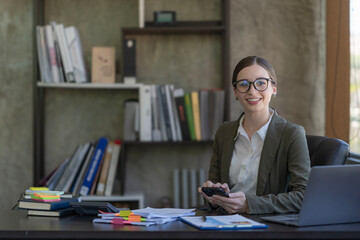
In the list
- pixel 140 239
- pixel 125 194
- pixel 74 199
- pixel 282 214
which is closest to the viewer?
pixel 140 239

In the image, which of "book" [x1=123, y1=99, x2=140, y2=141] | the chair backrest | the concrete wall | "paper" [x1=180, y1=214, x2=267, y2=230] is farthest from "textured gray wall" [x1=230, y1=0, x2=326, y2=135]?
"paper" [x1=180, y1=214, x2=267, y2=230]

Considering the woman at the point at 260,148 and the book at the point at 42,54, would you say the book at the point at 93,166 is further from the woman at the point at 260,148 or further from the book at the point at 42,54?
the woman at the point at 260,148

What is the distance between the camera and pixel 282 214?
6.28 feet

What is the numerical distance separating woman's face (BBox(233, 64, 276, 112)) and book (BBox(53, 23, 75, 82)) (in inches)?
62.0

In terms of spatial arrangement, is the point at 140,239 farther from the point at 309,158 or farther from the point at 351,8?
the point at 351,8

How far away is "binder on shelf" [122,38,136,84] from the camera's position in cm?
353

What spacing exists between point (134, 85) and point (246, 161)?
141cm

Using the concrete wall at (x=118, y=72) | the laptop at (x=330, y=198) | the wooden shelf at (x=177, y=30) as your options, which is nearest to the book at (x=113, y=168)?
→ the concrete wall at (x=118, y=72)

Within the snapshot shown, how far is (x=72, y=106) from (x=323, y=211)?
2498mm

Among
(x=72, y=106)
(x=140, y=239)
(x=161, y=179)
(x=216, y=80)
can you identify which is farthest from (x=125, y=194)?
(x=140, y=239)

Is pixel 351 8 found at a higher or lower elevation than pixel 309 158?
higher

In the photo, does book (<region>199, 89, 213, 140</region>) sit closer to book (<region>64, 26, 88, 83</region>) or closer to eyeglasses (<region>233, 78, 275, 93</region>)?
book (<region>64, 26, 88, 83</region>)

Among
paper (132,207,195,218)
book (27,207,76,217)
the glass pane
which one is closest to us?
paper (132,207,195,218)

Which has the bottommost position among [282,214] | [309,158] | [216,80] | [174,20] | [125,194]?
[125,194]
